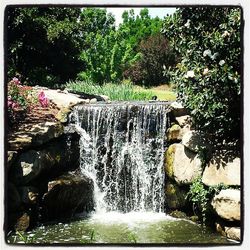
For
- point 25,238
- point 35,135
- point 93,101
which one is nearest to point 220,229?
point 25,238

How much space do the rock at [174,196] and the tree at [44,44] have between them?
2.31 meters

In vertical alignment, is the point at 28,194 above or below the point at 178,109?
below

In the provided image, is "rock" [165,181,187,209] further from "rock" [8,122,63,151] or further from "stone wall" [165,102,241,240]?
"rock" [8,122,63,151]

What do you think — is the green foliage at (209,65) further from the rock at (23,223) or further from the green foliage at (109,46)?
the rock at (23,223)

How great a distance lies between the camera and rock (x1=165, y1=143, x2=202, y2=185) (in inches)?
265

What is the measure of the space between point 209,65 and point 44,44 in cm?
248

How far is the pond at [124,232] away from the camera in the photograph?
18.5 feet

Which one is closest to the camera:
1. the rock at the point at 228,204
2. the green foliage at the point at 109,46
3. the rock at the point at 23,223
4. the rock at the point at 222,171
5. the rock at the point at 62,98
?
the rock at the point at 228,204

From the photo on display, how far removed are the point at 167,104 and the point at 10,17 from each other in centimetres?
309

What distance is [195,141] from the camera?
6734 millimetres

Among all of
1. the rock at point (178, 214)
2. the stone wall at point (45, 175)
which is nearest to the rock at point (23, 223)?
the stone wall at point (45, 175)

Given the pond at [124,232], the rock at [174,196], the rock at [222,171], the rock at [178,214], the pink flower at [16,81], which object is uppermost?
the pink flower at [16,81]

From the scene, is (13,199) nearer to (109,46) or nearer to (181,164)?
(181,164)

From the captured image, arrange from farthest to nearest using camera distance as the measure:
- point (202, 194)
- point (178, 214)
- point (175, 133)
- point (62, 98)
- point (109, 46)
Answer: point (109, 46) → point (62, 98) → point (175, 133) → point (178, 214) → point (202, 194)
